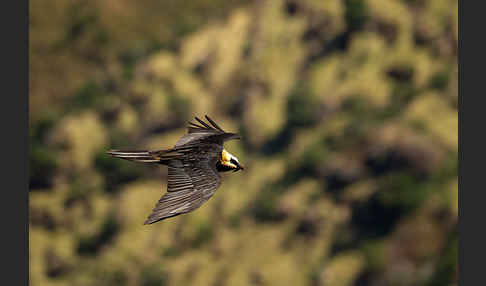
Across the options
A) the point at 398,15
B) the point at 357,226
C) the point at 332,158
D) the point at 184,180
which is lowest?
the point at 357,226

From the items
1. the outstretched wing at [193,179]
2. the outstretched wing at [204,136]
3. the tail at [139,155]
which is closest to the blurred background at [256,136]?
the outstretched wing at [204,136]

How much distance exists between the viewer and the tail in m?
13.3

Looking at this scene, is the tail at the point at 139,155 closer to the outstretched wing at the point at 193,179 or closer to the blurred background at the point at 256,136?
the outstretched wing at the point at 193,179

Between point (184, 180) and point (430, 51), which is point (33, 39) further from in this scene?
point (184, 180)

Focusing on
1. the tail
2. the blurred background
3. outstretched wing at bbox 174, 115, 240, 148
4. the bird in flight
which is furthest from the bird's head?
the blurred background

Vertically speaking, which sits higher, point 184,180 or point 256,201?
point 184,180

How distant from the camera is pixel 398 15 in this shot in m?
59.4

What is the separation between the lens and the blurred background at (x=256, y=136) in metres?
49.8

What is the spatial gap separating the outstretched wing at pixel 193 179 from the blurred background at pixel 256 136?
1370 inches

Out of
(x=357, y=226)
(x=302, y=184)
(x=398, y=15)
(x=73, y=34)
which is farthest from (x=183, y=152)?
(x=73, y=34)

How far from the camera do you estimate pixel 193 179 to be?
13703 millimetres

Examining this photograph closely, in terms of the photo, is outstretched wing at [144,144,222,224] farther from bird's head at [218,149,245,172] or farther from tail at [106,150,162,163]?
bird's head at [218,149,245,172]

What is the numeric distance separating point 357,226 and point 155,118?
1667 cm

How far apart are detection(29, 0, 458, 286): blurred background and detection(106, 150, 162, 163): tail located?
35.4 m
